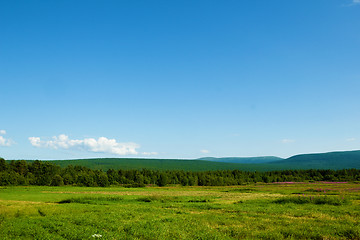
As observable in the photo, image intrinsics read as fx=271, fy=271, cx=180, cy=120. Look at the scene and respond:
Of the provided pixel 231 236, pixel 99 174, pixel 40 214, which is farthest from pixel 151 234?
pixel 99 174

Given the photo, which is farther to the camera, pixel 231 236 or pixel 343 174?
pixel 343 174

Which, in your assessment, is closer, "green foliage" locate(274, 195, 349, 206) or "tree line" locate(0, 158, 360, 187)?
"green foliage" locate(274, 195, 349, 206)

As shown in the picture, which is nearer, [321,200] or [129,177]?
[321,200]

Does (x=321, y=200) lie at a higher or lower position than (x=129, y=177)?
higher

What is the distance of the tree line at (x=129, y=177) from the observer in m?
119

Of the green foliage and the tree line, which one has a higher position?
the green foliage

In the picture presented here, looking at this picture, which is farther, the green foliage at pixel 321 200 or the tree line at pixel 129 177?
the tree line at pixel 129 177

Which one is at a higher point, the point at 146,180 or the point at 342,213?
the point at 342,213

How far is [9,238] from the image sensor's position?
17.0 meters

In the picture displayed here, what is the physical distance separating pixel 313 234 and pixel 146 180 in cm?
12562

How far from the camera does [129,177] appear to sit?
144 meters

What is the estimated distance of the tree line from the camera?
119 metres

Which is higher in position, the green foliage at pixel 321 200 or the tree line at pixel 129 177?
the green foliage at pixel 321 200

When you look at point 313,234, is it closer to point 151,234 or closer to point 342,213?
point 151,234
